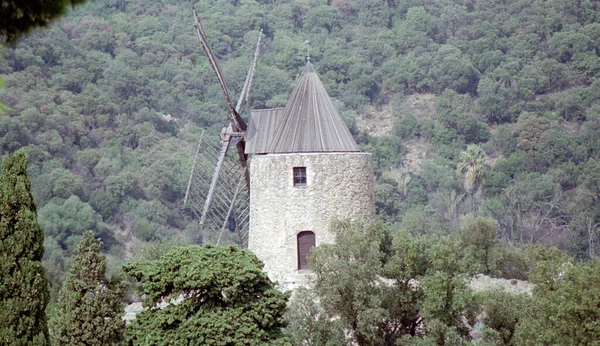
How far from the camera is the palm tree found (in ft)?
122

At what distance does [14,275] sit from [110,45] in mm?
41831

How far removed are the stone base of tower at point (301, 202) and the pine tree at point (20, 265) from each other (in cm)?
719

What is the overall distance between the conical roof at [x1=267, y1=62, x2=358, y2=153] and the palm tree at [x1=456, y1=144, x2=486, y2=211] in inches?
882

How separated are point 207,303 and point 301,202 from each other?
4902 millimetres

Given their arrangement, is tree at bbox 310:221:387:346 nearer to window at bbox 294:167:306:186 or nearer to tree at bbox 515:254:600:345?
tree at bbox 515:254:600:345

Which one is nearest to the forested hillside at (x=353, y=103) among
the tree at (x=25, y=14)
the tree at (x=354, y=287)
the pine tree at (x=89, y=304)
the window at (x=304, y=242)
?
the window at (x=304, y=242)

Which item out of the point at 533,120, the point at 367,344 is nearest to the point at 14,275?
the point at 367,344

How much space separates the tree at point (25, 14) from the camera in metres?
3.77

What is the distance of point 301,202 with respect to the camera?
14297mm

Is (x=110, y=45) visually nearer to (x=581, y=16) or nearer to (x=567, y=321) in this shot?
(x=581, y=16)

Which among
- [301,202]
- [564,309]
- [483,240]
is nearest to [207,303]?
[564,309]

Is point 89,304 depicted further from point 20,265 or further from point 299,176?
point 299,176

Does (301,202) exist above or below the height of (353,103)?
above

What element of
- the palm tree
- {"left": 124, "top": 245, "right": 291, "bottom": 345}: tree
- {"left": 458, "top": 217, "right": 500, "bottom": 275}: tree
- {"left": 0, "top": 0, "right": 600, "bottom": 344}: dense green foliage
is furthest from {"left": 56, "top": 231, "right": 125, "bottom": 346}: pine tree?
the palm tree
